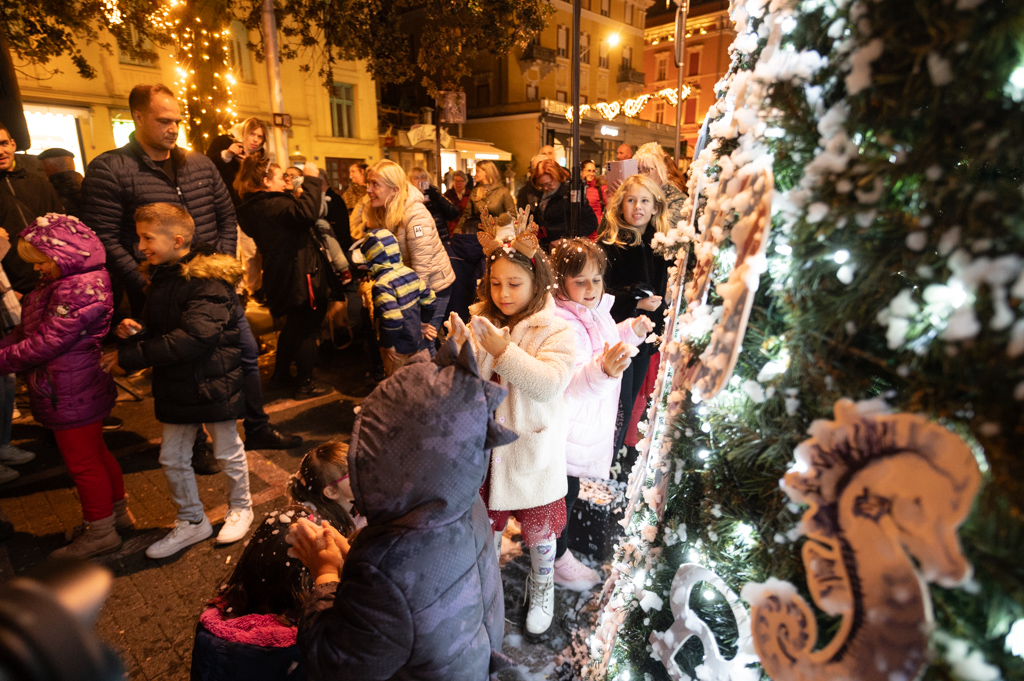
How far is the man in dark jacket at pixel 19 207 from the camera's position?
4.29 m

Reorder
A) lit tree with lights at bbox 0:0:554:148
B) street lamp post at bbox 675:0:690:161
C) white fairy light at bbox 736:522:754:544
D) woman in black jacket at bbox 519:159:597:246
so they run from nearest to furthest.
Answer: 1. white fairy light at bbox 736:522:754:544
2. street lamp post at bbox 675:0:690:161
3. lit tree with lights at bbox 0:0:554:148
4. woman in black jacket at bbox 519:159:597:246

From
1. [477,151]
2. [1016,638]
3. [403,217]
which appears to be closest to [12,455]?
[403,217]

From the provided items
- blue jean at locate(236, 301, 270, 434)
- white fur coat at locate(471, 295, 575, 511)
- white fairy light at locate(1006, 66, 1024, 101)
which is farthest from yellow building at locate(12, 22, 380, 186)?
white fairy light at locate(1006, 66, 1024, 101)

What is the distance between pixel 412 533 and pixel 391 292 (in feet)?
9.75

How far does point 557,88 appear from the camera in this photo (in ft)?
90.6

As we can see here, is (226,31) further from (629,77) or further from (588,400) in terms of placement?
(629,77)

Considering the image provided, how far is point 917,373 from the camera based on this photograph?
0.74m

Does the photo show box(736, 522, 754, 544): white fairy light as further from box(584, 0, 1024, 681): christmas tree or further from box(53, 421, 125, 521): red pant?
box(53, 421, 125, 521): red pant

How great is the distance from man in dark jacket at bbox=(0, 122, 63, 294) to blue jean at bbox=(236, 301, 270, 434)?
2.17m

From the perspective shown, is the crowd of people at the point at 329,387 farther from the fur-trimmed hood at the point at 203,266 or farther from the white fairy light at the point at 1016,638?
the white fairy light at the point at 1016,638

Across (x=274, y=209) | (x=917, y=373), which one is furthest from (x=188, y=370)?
(x=917, y=373)

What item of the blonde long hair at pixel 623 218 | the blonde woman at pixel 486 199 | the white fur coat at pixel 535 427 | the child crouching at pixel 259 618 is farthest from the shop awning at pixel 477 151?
the child crouching at pixel 259 618

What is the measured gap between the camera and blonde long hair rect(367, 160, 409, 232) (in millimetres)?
4336

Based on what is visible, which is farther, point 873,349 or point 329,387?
point 329,387
